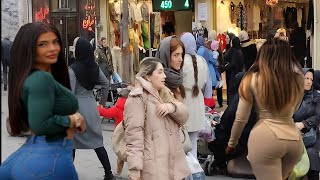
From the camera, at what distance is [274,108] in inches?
199

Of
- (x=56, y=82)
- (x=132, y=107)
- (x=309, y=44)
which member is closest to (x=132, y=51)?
(x=309, y=44)

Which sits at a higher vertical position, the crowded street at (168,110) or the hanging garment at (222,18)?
the hanging garment at (222,18)

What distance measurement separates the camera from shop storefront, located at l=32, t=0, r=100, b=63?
68.5 ft

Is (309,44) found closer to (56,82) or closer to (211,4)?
(211,4)

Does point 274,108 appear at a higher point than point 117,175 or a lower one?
higher

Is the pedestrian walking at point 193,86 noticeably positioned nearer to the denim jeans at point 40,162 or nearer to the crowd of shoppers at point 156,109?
the crowd of shoppers at point 156,109

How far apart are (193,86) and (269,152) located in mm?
2915

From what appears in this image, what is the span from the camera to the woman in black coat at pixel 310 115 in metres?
7.20

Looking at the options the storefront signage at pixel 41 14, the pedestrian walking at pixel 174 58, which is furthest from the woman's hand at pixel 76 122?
the storefront signage at pixel 41 14

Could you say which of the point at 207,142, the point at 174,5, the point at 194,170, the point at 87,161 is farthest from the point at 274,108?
the point at 174,5

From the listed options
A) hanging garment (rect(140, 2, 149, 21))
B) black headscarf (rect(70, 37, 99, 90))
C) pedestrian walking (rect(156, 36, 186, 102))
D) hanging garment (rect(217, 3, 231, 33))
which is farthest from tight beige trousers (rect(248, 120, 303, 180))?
hanging garment (rect(140, 2, 149, 21))

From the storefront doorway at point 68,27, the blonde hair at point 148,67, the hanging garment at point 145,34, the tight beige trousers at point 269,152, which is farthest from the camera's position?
the storefront doorway at point 68,27

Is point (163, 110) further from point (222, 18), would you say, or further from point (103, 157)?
point (222, 18)

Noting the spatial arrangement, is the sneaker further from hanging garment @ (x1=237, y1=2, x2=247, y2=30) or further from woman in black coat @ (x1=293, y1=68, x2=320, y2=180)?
hanging garment @ (x1=237, y1=2, x2=247, y2=30)
